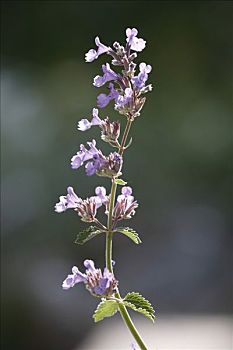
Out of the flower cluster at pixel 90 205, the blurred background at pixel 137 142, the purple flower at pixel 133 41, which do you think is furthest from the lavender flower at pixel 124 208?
the blurred background at pixel 137 142

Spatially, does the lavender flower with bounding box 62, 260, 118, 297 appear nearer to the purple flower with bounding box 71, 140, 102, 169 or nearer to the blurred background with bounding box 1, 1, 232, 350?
the purple flower with bounding box 71, 140, 102, 169

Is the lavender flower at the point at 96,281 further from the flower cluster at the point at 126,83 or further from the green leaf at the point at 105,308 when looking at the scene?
the flower cluster at the point at 126,83

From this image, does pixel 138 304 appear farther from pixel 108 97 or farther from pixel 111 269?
pixel 108 97

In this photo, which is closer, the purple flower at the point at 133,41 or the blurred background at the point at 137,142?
the purple flower at the point at 133,41

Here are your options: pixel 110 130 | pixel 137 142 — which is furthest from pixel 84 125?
pixel 137 142

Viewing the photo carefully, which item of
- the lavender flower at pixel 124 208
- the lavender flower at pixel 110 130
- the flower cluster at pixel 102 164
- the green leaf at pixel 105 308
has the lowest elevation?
the green leaf at pixel 105 308

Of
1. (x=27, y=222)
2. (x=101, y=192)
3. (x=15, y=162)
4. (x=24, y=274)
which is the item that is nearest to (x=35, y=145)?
(x=15, y=162)
